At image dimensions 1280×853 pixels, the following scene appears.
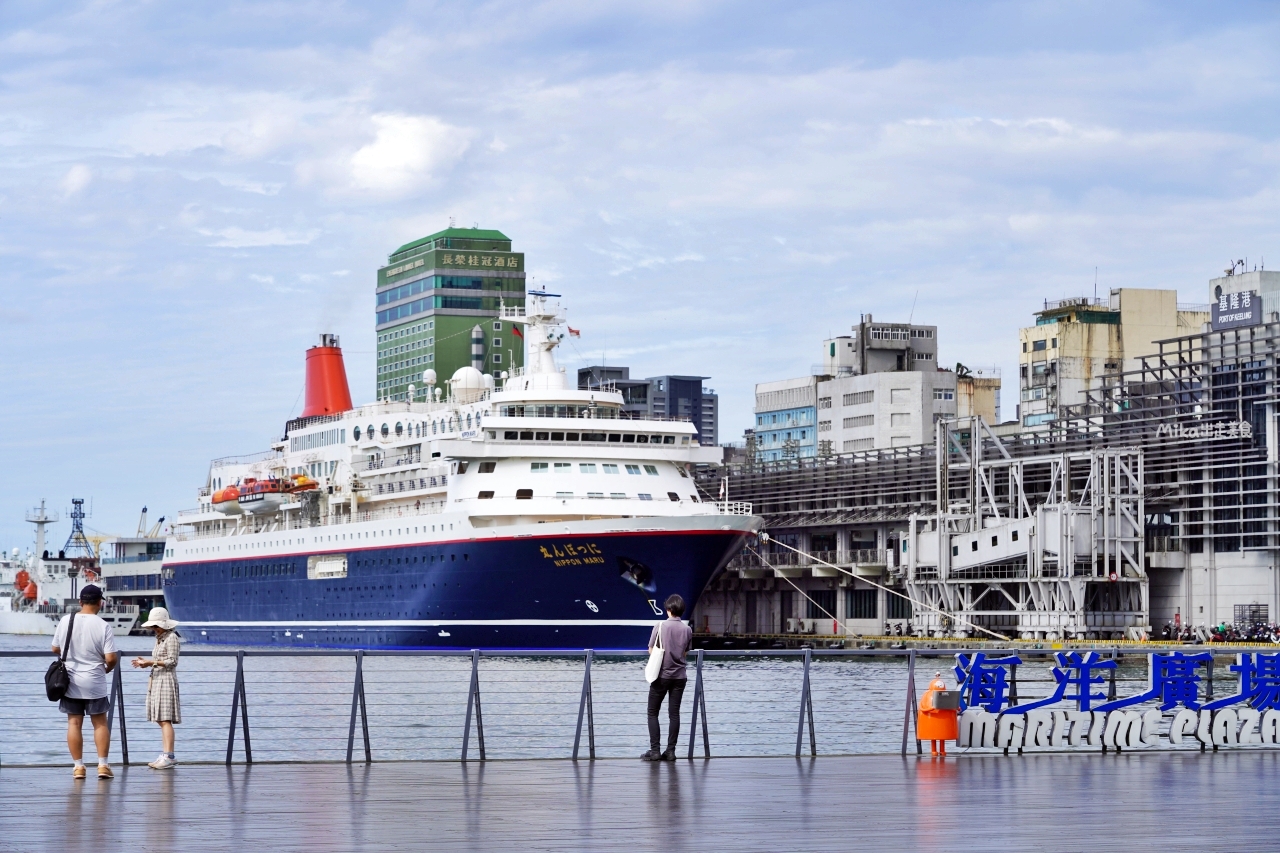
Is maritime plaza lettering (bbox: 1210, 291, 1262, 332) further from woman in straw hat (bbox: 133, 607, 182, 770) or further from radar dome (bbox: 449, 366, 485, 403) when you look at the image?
woman in straw hat (bbox: 133, 607, 182, 770)

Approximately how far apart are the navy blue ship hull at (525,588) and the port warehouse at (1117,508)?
19.4 meters

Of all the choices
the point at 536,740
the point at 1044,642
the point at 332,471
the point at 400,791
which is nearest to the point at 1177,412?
the point at 1044,642

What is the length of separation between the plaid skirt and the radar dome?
51.2 m

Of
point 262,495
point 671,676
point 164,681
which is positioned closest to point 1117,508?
point 262,495

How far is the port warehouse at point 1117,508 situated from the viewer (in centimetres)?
6869

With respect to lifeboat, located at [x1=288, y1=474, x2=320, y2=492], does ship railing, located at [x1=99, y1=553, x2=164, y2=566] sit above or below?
below

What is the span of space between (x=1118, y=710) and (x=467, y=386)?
50.9 metres

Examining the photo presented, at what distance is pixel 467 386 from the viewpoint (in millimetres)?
69438

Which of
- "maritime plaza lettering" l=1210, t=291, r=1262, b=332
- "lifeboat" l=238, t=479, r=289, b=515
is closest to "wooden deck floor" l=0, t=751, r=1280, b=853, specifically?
"maritime plaza lettering" l=1210, t=291, r=1262, b=332

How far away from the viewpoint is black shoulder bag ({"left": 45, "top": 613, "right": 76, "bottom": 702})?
52.5 ft

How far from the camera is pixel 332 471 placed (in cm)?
7281

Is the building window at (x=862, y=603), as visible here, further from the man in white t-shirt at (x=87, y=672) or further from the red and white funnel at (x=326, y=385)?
the man in white t-shirt at (x=87, y=672)

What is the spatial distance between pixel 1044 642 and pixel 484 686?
1262 inches

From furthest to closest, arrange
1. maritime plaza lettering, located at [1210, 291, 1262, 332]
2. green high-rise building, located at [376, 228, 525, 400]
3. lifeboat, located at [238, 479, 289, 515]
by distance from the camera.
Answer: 1. green high-rise building, located at [376, 228, 525, 400]
2. lifeboat, located at [238, 479, 289, 515]
3. maritime plaza lettering, located at [1210, 291, 1262, 332]
